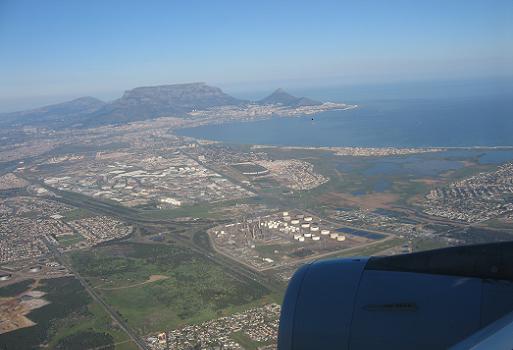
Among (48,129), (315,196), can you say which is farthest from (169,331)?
(48,129)

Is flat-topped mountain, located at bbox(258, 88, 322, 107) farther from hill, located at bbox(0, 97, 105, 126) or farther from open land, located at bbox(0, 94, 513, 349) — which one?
open land, located at bbox(0, 94, 513, 349)

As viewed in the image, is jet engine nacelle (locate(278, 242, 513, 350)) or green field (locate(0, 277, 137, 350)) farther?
green field (locate(0, 277, 137, 350))

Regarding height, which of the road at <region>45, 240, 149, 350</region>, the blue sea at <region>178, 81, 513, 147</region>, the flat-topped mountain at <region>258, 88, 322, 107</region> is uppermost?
the flat-topped mountain at <region>258, 88, 322, 107</region>

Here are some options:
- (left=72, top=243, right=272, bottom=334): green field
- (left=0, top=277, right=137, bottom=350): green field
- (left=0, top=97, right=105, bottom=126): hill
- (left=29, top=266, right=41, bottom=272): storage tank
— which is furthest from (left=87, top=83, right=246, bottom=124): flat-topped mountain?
(left=0, top=277, right=137, bottom=350): green field

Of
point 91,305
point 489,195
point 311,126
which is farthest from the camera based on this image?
point 311,126

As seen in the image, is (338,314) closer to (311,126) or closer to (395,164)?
(395,164)

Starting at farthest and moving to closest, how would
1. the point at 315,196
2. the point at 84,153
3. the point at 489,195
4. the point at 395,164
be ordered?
the point at 84,153 → the point at 395,164 → the point at 315,196 → the point at 489,195

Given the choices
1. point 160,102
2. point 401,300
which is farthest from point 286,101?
point 401,300
